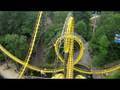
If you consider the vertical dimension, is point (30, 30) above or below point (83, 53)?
above

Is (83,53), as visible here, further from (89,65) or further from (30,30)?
(30,30)

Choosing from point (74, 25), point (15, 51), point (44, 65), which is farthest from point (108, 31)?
point (15, 51)
